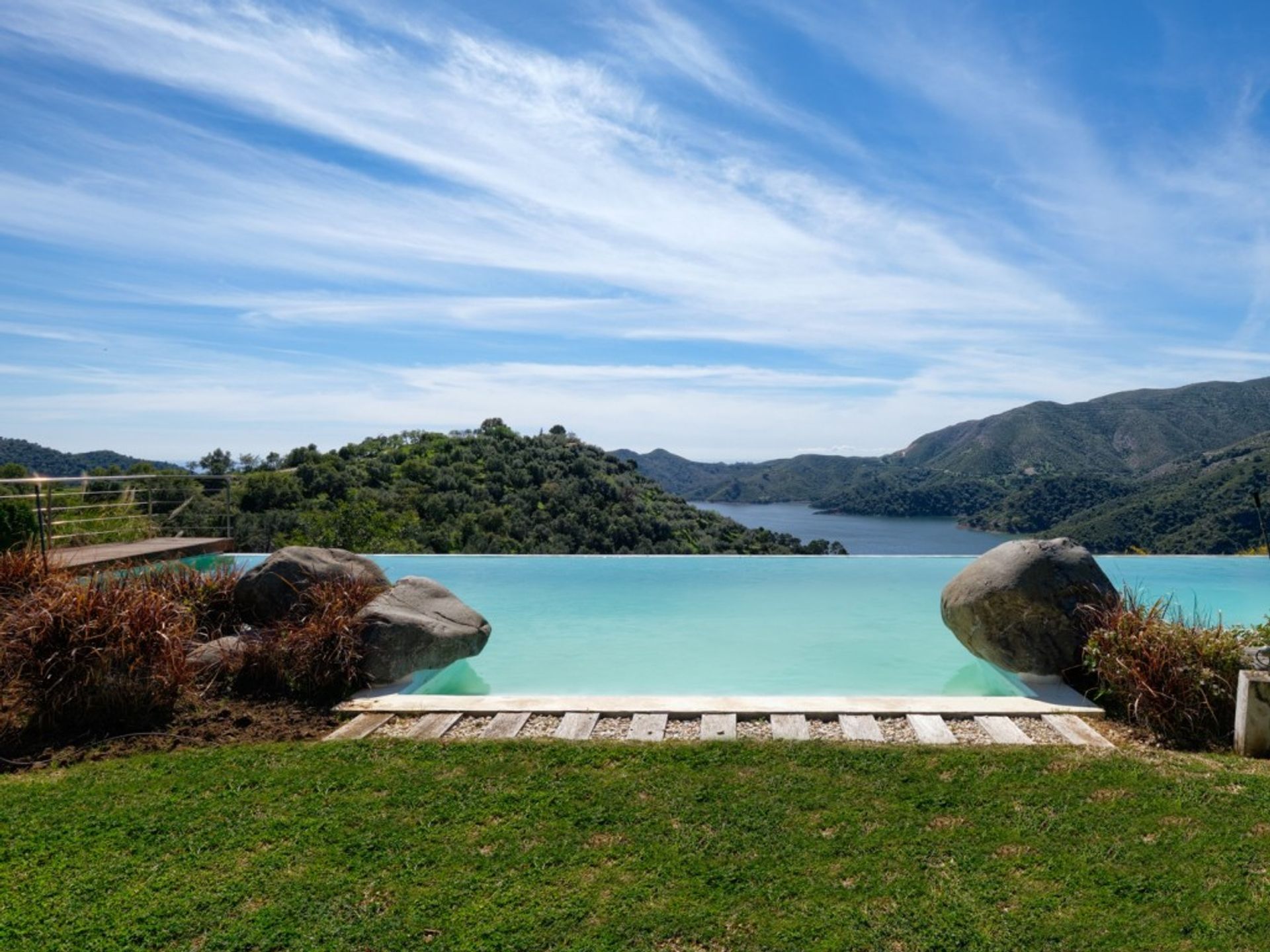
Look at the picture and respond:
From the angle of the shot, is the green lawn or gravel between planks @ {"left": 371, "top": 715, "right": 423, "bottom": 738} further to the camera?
gravel between planks @ {"left": 371, "top": 715, "right": 423, "bottom": 738}

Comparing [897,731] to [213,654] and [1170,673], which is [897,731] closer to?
[1170,673]

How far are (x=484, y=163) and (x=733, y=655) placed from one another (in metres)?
7.09

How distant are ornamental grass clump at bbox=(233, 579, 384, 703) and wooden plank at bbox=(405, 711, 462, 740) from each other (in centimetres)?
96

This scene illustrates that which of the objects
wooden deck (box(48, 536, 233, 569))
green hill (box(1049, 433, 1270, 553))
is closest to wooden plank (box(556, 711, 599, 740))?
wooden deck (box(48, 536, 233, 569))

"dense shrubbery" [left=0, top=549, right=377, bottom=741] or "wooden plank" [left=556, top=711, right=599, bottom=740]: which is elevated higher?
"dense shrubbery" [left=0, top=549, right=377, bottom=741]

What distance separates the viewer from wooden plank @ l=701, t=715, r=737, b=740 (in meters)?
4.80

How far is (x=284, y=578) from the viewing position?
281 inches

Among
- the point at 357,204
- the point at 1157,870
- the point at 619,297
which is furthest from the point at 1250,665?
the point at 619,297

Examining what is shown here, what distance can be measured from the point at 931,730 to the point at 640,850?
2308 mm

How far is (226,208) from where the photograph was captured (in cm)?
1073

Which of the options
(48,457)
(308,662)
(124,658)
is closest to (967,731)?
(308,662)

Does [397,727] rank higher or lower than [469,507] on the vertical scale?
lower

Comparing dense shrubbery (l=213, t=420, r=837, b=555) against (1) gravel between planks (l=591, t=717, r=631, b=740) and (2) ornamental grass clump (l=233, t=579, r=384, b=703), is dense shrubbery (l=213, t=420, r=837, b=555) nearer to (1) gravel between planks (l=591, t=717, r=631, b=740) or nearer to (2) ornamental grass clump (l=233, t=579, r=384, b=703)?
(2) ornamental grass clump (l=233, t=579, r=384, b=703)

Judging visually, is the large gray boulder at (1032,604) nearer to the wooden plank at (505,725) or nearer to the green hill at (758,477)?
the wooden plank at (505,725)
